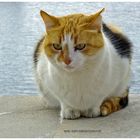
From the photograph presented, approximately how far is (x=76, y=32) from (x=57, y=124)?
43 centimetres

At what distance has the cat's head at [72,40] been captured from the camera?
187cm

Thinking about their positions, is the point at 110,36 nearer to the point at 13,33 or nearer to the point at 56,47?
the point at 56,47

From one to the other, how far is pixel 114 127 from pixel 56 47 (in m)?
0.42

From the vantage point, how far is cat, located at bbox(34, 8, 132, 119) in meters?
1.91

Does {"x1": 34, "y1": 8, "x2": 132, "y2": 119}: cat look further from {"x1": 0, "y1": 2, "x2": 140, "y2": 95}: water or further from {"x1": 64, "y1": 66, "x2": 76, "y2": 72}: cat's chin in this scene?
{"x1": 0, "y1": 2, "x2": 140, "y2": 95}: water

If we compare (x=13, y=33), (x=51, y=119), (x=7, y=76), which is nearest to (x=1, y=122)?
(x=51, y=119)

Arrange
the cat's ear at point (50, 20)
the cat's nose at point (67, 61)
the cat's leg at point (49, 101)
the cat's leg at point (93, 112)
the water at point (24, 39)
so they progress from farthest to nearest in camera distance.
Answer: the water at point (24, 39)
the cat's leg at point (49, 101)
the cat's leg at point (93, 112)
the cat's ear at point (50, 20)
the cat's nose at point (67, 61)

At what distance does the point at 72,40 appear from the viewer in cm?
189

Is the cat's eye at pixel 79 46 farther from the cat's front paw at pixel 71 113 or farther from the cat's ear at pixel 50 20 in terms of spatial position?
the cat's front paw at pixel 71 113

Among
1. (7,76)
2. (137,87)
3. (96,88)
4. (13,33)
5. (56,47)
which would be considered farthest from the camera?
(13,33)

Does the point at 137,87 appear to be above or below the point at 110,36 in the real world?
below

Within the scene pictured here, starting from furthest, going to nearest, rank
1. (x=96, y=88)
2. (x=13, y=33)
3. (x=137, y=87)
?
(x=13, y=33) < (x=137, y=87) < (x=96, y=88)

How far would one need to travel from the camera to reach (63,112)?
2.15 m

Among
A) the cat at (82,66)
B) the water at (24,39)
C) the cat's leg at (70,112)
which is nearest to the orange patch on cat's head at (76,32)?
the cat at (82,66)
